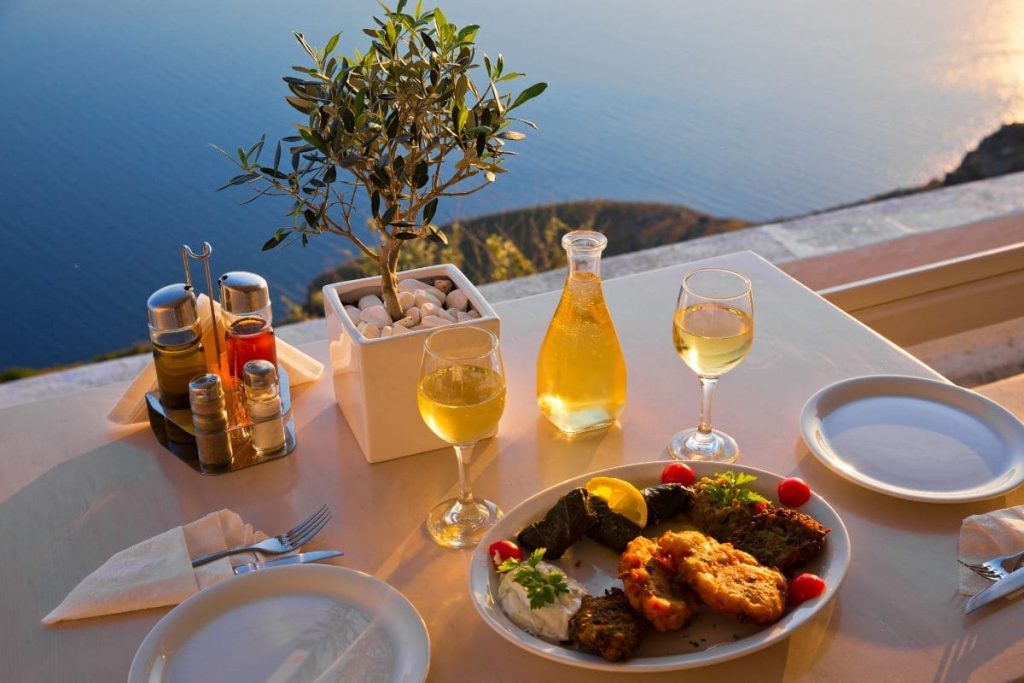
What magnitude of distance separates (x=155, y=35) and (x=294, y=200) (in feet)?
4.73

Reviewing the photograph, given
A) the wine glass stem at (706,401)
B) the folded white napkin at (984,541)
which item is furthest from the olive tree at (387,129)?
the folded white napkin at (984,541)

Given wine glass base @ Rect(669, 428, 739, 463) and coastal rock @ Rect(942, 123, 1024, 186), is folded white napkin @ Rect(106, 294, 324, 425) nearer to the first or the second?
wine glass base @ Rect(669, 428, 739, 463)

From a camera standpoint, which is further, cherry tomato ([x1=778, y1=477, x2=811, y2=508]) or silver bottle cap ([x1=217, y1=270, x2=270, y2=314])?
silver bottle cap ([x1=217, y1=270, x2=270, y2=314])

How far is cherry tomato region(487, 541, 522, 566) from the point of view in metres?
0.86

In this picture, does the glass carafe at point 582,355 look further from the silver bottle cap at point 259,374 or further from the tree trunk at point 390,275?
the silver bottle cap at point 259,374

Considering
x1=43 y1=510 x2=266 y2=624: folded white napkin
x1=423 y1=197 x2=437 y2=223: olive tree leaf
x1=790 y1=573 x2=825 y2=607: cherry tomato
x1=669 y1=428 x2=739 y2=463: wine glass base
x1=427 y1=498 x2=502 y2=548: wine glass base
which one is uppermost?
x1=423 y1=197 x2=437 y2=223: olive tree leaf

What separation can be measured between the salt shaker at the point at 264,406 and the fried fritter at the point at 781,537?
519 millimetres

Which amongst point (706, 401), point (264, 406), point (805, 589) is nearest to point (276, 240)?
point (264, 406)

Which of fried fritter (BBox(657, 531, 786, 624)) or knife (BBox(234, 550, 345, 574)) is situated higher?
fried fritter (BBox(657, 531, 786, 624))

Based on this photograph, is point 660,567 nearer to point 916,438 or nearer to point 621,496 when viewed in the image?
point 621,496

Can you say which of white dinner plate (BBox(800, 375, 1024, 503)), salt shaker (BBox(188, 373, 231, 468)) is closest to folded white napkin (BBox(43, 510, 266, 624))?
salt shaker (BBox(188, 373, 231, 468))

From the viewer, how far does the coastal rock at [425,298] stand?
44.3 inches

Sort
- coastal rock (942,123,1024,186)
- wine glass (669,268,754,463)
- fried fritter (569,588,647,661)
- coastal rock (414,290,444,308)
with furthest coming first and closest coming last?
1. coastal rock (942,123,1024,186)
2. coastal rock (414,290,444,308)
3. wine glass (669,268,754,463)
4. fried fritter (569,588,647,661)

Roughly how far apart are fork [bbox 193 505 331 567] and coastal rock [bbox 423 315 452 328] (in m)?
0.23
